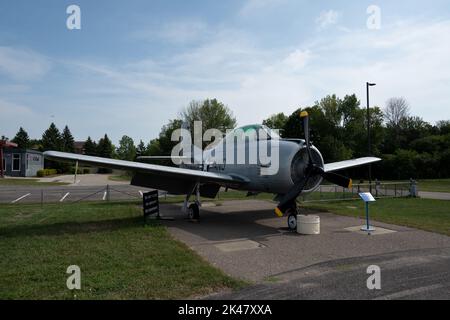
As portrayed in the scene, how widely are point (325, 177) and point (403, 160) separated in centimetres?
4383

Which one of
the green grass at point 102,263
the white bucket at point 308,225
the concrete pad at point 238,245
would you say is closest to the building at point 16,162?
the green grass at point 102,263

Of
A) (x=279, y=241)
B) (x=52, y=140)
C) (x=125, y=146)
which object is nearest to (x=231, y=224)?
(x=279, y=241)

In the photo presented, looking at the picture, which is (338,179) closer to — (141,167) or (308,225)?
(308,225)

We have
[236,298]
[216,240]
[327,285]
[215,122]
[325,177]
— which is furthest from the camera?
[215,122]

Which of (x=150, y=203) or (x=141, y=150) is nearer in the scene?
(x=150, y=203)

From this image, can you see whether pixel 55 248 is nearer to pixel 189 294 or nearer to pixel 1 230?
pixel 1 230

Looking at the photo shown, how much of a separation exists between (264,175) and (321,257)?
4.38 m

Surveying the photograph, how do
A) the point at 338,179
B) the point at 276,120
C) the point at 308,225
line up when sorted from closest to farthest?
the point at 308,225, the point at 338,179, the point at 276,120

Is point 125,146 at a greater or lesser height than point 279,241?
greater

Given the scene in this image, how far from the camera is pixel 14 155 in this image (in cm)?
5144

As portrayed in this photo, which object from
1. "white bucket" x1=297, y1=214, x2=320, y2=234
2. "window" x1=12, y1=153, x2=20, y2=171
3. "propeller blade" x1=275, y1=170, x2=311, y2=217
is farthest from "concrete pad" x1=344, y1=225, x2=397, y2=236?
"window" x1=12, y1=153, x2=20, y2=171

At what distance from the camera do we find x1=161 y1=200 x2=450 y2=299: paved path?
5.34m

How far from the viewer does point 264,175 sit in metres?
11.5

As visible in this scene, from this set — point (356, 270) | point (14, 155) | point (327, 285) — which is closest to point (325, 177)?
point (356, 270)
